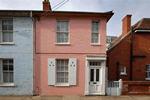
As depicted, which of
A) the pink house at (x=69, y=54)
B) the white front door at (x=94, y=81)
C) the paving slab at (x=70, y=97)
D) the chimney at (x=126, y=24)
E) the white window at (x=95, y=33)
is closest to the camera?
the paving slab at (x=70, y=97)

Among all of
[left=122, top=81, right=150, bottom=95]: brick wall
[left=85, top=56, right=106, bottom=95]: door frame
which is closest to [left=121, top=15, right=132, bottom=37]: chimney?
[left=122, top=81, right=150, bottom=95]: brick wall

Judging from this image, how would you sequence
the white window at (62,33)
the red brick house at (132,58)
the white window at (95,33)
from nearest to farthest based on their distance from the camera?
1. the white window at (62,33)
2. the white window at (95,33)
3. the red brick house at (132,58)

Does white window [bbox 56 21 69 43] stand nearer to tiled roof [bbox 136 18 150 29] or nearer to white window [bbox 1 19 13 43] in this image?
white window [bbox 1 19 13 43]

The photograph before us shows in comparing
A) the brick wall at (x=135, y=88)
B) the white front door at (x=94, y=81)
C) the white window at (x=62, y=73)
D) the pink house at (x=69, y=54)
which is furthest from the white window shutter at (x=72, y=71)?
the brick wall at (x=135, y=88)

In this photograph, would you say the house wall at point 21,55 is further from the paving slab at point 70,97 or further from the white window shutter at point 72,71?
the white window shutter at point 72,71

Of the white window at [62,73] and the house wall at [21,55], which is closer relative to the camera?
the house wall at [21,55]

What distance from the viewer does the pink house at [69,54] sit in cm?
649

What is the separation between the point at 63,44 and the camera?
21.5 feet

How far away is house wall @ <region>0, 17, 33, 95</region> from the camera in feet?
20.9

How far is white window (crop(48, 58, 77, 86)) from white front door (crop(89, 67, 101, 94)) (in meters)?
1.35

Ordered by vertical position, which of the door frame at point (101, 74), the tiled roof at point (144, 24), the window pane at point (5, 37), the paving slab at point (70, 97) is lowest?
the paving slab at point (70, 97)

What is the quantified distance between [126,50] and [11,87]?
1078 centimetres

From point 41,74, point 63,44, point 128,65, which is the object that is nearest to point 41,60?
point 41,74

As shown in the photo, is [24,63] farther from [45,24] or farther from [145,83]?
[145,83]
